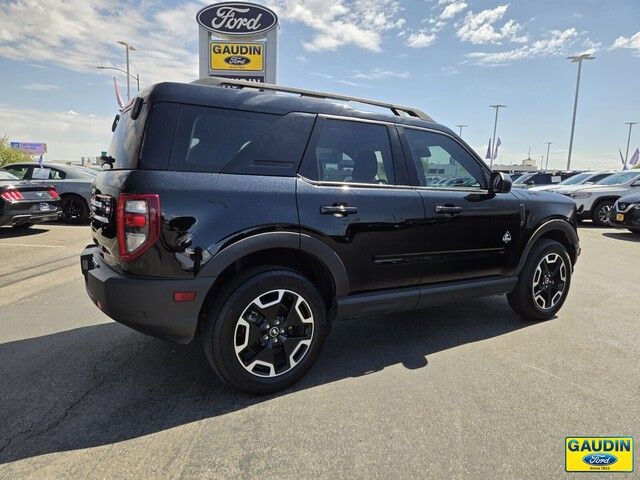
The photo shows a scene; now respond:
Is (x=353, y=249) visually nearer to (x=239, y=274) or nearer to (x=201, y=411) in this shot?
(x=239, y=274)

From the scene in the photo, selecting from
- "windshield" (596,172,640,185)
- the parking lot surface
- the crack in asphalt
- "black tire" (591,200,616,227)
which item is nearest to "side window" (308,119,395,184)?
the parking lot surface

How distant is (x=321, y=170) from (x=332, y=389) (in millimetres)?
1491

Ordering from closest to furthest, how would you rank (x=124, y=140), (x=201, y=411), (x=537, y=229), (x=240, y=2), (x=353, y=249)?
(x=201, y=411) → (x=124, y=140) → (x=353, y=249) → (x=537, y=229) → (x=240, y=2)

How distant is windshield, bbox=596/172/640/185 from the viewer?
12859 millimetres

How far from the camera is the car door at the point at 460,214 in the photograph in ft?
11.3

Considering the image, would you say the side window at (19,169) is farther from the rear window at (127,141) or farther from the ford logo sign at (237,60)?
the rear window at (127,141)

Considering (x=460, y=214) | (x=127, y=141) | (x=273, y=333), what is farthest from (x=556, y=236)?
(x=127, y=141)

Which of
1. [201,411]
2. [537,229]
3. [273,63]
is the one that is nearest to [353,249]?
[201,411]

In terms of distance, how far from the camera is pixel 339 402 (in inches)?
107

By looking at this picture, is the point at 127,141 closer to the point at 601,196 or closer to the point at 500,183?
the point at 500,183

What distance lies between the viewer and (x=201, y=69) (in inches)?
581

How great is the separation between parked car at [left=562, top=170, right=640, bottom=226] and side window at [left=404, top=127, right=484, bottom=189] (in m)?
10.7

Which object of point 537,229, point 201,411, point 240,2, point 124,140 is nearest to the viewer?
point 201,411

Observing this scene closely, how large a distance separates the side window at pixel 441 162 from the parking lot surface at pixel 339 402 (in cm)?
139
